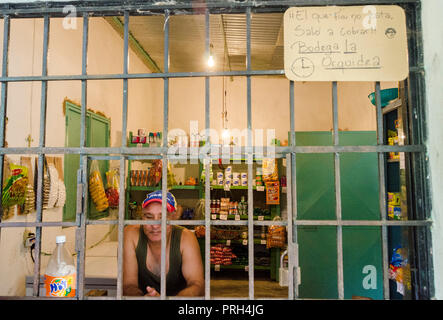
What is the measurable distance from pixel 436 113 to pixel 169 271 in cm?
207

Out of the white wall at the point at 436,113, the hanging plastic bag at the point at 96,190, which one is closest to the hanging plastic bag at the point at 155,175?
the hanging plastic bag at the point at 96,190

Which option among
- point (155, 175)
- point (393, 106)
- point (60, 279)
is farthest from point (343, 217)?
point (60, 279)

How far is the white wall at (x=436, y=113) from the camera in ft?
4.02

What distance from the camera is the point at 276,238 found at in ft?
16.2

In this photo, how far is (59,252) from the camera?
1.56m

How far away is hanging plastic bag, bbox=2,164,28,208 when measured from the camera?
2426 mm

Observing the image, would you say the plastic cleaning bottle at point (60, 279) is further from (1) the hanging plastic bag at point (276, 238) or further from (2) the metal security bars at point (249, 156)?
(1) the hanging plastic bag at point (276, 238)

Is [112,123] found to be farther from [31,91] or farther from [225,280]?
[225,280]

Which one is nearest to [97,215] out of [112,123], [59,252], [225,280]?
[112,123]

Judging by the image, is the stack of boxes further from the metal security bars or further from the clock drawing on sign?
the clock drawing on sign

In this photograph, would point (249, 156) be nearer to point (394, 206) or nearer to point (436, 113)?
point (436, 113)

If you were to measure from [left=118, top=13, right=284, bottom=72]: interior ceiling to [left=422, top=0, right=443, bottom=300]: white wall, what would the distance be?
299 centimetres

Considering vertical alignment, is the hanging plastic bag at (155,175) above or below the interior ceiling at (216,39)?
below
